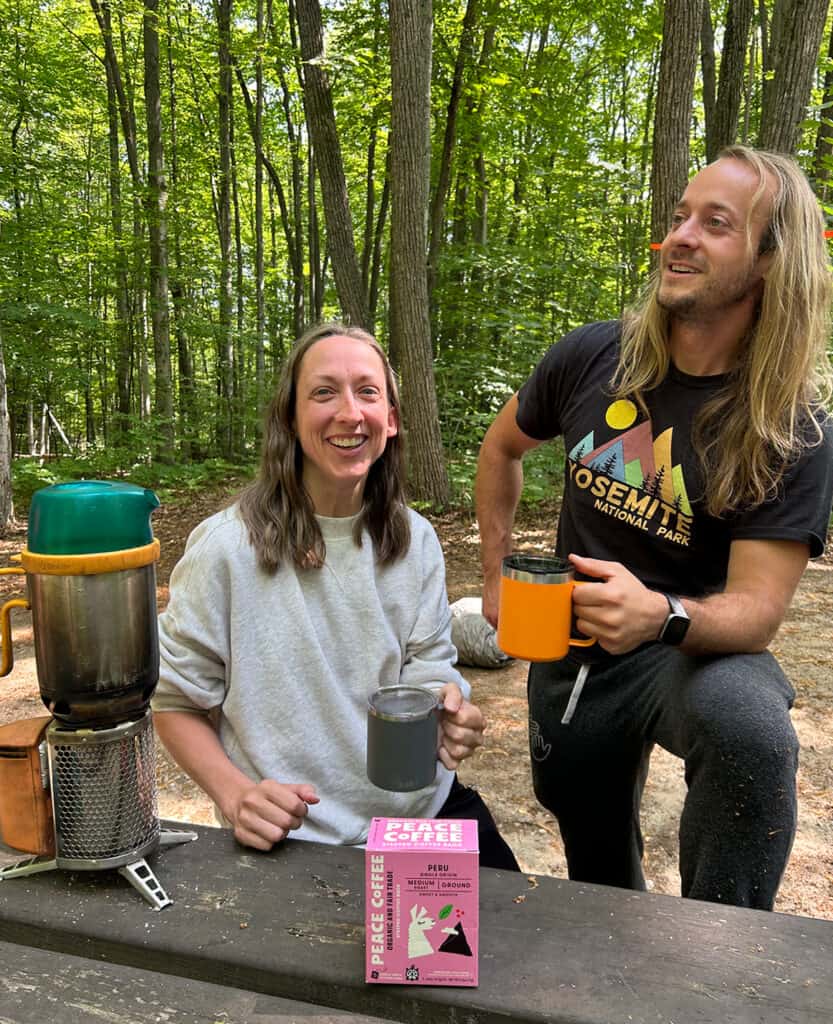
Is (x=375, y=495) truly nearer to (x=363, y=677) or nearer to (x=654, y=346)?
(x=363, y=677)

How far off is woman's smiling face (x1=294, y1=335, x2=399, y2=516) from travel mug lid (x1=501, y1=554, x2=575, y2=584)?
467 mm

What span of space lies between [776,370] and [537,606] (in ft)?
3.48

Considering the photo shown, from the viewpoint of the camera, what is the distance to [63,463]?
11117 millimetres

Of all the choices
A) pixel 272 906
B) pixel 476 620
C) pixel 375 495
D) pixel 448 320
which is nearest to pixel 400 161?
pixel 448 320

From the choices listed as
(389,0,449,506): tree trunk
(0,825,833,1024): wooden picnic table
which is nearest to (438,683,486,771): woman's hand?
(0,825,833,1024): wooden picnic table

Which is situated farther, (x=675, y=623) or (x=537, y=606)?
(x=675, y=623)

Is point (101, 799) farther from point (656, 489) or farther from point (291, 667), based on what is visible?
point (656, 489)

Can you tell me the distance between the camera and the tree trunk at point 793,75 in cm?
577

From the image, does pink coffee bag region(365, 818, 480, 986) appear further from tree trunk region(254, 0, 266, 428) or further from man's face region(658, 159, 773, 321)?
tree trunk region(254, 0, 266, 428)

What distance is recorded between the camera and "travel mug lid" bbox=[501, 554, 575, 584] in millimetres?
1415

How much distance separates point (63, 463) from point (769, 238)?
36.5 ft

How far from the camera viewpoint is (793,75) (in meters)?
5.87

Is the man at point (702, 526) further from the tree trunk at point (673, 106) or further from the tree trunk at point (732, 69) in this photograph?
the tree trunk at point (732, 69)

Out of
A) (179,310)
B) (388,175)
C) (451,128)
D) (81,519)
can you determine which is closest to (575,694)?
(81,519)
